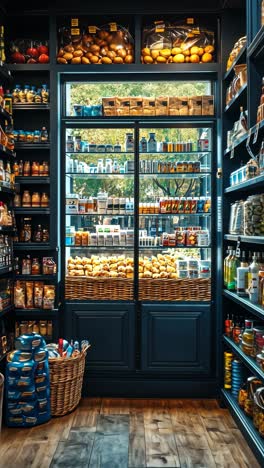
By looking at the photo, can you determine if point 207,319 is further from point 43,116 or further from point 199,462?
point 43,116

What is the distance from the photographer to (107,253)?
16.5 ft

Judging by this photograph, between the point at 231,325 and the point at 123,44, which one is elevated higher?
the point at 123,44

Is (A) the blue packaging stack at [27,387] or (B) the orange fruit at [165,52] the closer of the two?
(A) the blue packaging stack at [27,387]

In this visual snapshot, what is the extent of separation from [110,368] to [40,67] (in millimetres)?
2900

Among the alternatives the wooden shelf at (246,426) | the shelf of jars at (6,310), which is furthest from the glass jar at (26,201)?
the wooden shelf at (246,426)

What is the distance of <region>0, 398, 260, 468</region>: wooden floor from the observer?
3365mm

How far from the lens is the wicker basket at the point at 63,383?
4.18 meters

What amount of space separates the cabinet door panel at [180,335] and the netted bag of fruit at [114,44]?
2.34m

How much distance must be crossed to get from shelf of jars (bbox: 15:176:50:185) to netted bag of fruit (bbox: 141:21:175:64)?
4.81 feet

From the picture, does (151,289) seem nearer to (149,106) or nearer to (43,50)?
(149,106)

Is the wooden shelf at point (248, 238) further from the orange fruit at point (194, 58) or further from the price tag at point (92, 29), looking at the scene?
the price tag at point (92, 29)

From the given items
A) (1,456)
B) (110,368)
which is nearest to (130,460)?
(1,456)

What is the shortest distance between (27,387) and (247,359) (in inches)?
66.4

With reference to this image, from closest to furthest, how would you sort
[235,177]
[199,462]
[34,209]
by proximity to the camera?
1. [199,462]
2. [235,177]
3. [34,209]
